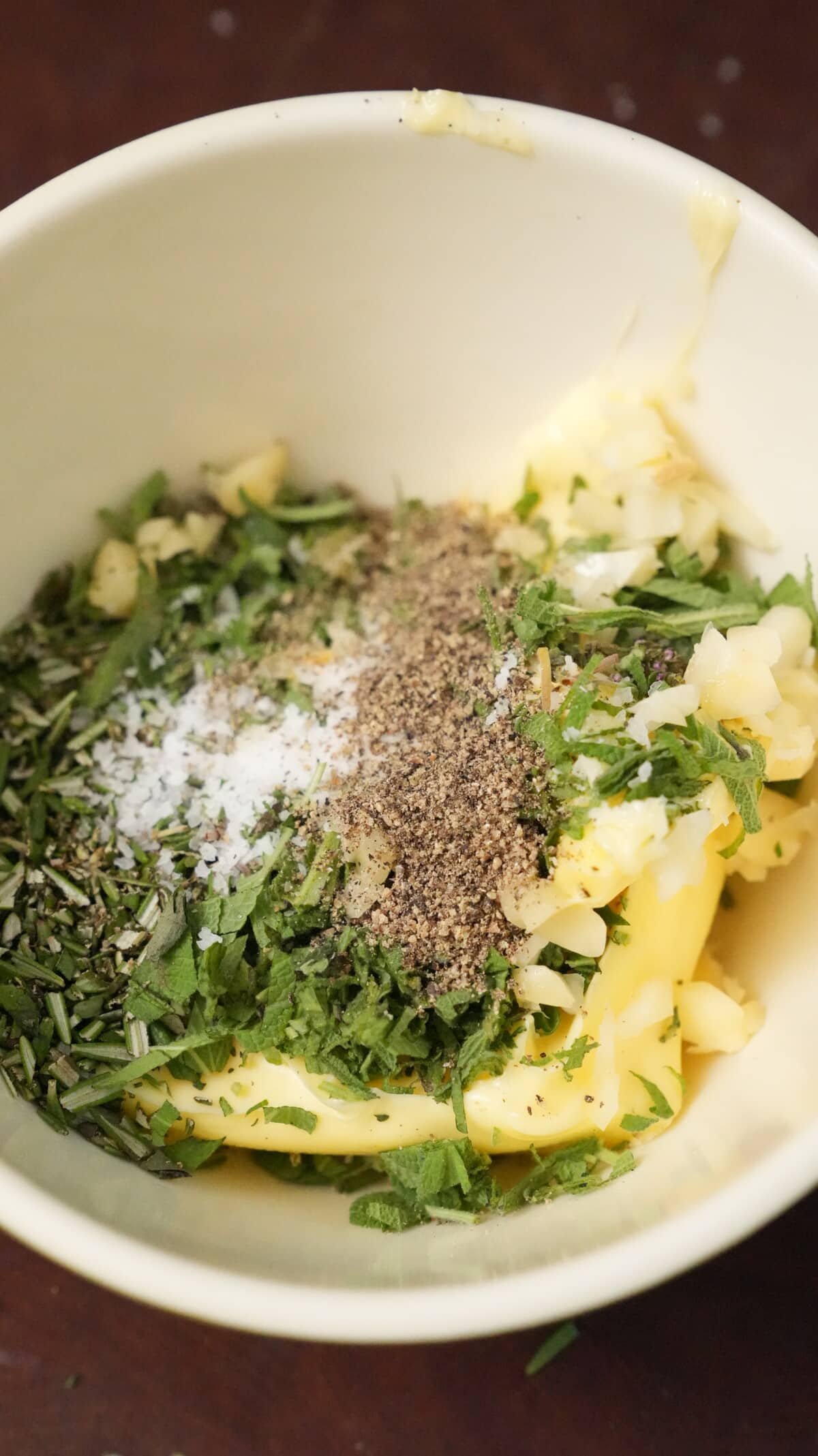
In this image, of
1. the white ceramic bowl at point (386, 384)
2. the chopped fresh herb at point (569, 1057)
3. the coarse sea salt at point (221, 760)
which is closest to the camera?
the white ceramic bowl at point (386, 384)

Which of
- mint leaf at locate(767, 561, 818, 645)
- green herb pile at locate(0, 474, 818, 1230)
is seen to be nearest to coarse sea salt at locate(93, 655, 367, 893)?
green herb pile at locate(0, 474, 818, 1230)

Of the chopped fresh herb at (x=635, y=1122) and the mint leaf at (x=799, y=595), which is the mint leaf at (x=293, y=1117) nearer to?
the chopped fresh herb at (x=635, y=1122)

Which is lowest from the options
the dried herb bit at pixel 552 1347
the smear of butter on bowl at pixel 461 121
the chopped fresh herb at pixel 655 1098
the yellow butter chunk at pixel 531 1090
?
the dried herb bit at pixel 552 1347

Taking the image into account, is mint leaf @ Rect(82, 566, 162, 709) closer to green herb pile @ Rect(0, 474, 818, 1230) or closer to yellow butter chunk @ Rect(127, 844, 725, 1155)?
green herb pile @ Rect(0, 474, 818, 1230)

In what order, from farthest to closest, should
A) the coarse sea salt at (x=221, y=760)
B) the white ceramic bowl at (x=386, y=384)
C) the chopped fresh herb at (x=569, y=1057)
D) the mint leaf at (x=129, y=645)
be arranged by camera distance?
the mint leaf at (x=129, y=645) < the coarse sea salt at (x=221, y=760) < the chopped fresh herb at (x=569, y=1057) < the white ceramic bowl at (x=386, y=384)

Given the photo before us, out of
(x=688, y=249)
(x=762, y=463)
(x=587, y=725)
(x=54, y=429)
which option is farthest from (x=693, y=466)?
(x=54, y=429)

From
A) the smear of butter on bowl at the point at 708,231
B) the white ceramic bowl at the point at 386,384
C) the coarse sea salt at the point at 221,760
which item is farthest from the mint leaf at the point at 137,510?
the smear of butter on bowl at the point at 708,231
